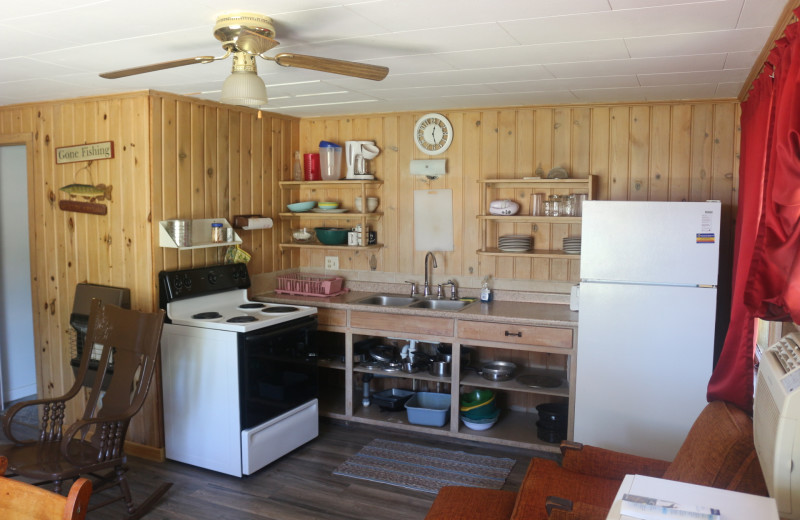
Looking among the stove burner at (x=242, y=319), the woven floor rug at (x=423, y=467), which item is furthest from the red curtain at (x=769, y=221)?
the stove burner at (x=242, y=319)

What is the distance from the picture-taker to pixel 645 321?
133 inches

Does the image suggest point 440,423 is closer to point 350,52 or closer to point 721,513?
point 350,52

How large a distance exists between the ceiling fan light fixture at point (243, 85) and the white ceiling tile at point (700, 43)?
147cm

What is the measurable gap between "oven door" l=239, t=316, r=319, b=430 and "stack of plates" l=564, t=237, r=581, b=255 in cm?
163

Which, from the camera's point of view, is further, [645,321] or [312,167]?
[312,167]

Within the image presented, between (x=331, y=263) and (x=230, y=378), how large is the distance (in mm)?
1633

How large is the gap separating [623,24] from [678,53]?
1.85 ft

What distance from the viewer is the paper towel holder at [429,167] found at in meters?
4.42

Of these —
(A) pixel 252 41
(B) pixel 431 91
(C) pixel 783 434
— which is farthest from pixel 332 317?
(C) pixel 783 434

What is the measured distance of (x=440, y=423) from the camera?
4.06 m

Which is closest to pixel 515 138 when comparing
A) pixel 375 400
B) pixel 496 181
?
pixel 496 181

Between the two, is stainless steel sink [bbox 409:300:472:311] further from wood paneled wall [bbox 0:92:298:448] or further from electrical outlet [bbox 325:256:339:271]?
wood paneled wall [bbox 0:92:298:448]

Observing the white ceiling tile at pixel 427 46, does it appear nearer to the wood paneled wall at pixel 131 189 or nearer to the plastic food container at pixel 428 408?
the wood paneled wall at pixel 131 189

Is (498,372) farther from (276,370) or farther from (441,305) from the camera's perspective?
A: (276,370)
